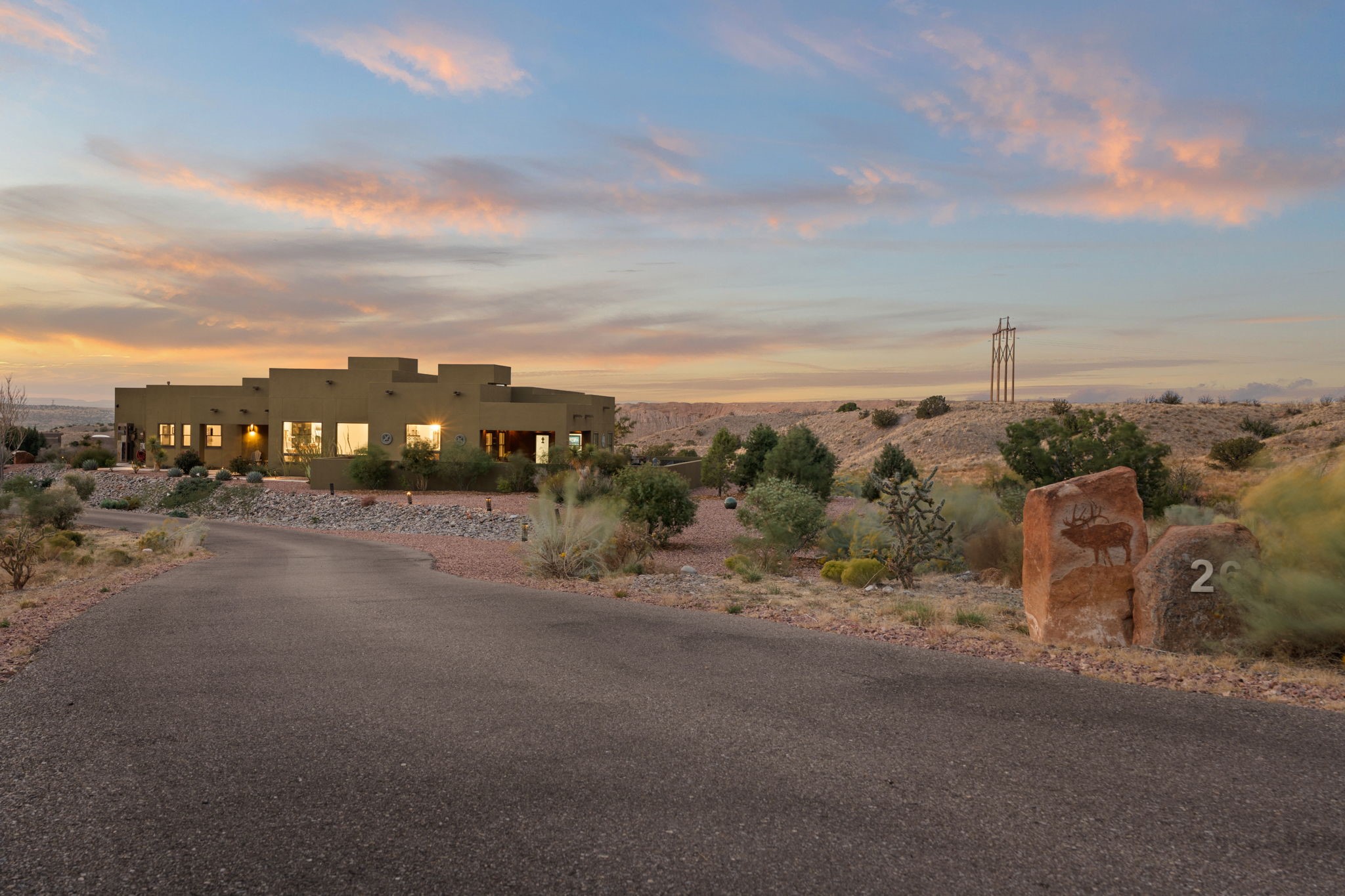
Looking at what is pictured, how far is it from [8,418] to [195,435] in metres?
29.2

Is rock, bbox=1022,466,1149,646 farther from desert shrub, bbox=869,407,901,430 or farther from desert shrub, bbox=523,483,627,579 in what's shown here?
desert shrub, bbox=869,407,901,430

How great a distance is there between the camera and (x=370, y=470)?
35.9m

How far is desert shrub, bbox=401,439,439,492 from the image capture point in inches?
1410

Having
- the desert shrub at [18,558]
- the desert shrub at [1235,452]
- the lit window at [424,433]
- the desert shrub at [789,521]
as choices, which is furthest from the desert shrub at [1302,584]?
the lit window at [424,433]

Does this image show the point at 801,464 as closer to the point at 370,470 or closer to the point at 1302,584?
the point at 1302,584

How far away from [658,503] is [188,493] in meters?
25.0

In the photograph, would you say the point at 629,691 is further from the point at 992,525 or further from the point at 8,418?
the point at 8,418

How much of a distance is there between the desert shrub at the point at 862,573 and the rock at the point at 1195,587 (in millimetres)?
5493

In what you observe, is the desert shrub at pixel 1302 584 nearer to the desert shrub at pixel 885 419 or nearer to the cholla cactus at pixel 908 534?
the cholla cactus at pixel 908 534

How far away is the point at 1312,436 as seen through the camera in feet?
127

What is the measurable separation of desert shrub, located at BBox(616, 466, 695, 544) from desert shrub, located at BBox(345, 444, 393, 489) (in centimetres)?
1903

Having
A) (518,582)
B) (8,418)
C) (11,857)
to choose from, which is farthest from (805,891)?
(8,418)

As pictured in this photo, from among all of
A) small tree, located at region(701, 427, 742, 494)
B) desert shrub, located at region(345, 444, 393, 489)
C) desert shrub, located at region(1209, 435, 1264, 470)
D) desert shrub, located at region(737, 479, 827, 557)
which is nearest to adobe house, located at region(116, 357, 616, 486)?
desert shrub, located at region(345, 444, 393, 489)

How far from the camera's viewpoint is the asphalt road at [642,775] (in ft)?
12.3
